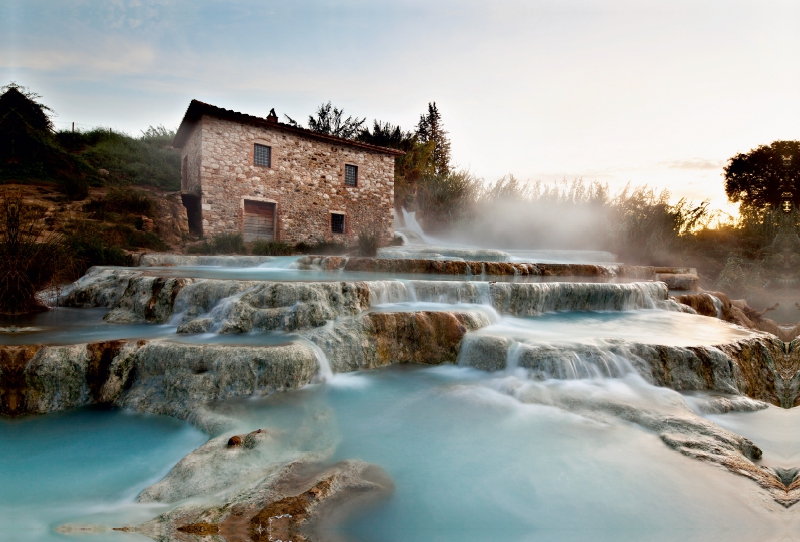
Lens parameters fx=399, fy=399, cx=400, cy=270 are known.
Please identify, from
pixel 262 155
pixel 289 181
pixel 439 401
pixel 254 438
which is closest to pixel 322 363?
pixel 439 401

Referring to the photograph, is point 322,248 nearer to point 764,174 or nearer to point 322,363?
point 322,363

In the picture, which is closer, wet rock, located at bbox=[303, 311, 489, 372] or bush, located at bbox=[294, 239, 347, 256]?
wet rock, located at bbox=[303, 311, 489, 372]

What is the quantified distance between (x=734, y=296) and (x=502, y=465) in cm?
1017

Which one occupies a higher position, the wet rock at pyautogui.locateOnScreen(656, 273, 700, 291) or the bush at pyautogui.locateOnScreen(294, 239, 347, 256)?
the bush at pyautogui.locateOnScreen(294, 239, 347, 256)

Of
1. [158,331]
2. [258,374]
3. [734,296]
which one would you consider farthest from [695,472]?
[734,296]

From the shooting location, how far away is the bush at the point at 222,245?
1098 cm

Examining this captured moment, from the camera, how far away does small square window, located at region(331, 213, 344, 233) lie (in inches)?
574

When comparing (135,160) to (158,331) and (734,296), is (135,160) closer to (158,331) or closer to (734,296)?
(158,331)

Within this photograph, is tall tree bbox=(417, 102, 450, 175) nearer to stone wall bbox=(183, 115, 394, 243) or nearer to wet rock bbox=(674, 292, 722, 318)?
stone wall bbox=(183, 115, 394, 243)

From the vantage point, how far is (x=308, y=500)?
197 centimetres

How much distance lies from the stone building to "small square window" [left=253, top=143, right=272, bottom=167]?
3cm

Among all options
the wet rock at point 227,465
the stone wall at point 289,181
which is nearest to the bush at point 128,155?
the stone wall at point 289,181

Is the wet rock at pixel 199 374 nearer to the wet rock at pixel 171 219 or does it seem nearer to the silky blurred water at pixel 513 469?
the silky blurred water at pixel 513 469

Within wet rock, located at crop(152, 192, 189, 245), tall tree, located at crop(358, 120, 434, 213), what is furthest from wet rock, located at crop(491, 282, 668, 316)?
tall tree, located at crop(358, 120, 434, 213)
